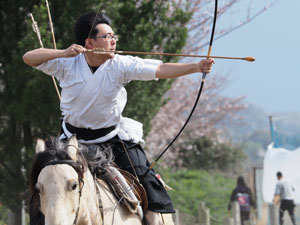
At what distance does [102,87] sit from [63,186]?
1.15 m

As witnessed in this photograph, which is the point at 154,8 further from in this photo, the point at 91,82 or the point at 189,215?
the point at 189,215

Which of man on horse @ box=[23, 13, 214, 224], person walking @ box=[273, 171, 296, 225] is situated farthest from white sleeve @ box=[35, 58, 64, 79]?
person walking @ box=[273, 171, 296, 225]

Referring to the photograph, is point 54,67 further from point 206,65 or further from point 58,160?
point 206,65

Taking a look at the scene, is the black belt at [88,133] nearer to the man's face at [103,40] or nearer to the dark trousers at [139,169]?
the dark trousers at [139,169]

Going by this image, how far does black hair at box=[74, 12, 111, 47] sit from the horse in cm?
100

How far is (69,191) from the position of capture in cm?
374

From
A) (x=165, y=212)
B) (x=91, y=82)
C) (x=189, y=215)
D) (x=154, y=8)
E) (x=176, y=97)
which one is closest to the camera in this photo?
(x=91, y=82)

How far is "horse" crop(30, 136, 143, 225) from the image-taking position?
12.0 feet

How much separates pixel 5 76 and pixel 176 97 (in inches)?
446

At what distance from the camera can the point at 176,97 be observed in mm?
22062

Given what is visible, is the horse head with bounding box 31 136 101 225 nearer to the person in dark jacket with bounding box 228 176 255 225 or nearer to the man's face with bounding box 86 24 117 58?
the man's face with bounding box 86 24 117 58

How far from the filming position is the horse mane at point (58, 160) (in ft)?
13.0

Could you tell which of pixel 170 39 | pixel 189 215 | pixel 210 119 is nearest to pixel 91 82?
pixel 170 39

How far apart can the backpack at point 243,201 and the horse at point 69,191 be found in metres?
12.0
